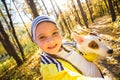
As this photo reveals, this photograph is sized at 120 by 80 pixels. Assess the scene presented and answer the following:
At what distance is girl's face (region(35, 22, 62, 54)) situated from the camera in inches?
71.4

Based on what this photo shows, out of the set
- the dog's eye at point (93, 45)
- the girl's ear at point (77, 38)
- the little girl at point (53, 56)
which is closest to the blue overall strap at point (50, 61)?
the little girl at point (53, 56)

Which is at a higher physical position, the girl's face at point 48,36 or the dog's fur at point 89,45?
the girl's face at point 48,36

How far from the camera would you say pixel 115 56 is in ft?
24.7

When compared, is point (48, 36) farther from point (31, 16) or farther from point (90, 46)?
point (31, 16)

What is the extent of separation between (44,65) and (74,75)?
38 cm

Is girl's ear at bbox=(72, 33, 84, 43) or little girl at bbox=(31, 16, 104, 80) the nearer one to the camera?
little girl at bbox=(31, 16, 104, 80)

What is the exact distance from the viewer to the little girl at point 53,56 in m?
1.70

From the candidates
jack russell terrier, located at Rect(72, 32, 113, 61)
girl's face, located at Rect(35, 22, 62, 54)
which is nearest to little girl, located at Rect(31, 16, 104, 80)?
girl's face, located at Rect(35, 22, 62, 54)

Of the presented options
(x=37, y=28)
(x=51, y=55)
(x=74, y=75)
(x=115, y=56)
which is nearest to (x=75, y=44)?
(x=51, y=55)

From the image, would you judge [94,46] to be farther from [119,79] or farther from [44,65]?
[119,79]

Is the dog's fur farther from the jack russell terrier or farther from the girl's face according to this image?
the girl's face

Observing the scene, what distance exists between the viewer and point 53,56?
191 centimetres

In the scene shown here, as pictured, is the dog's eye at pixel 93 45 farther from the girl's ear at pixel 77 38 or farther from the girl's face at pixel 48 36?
the girl's face at pixel 48 36

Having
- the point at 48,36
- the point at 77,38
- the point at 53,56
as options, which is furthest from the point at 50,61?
the point at 77,38
